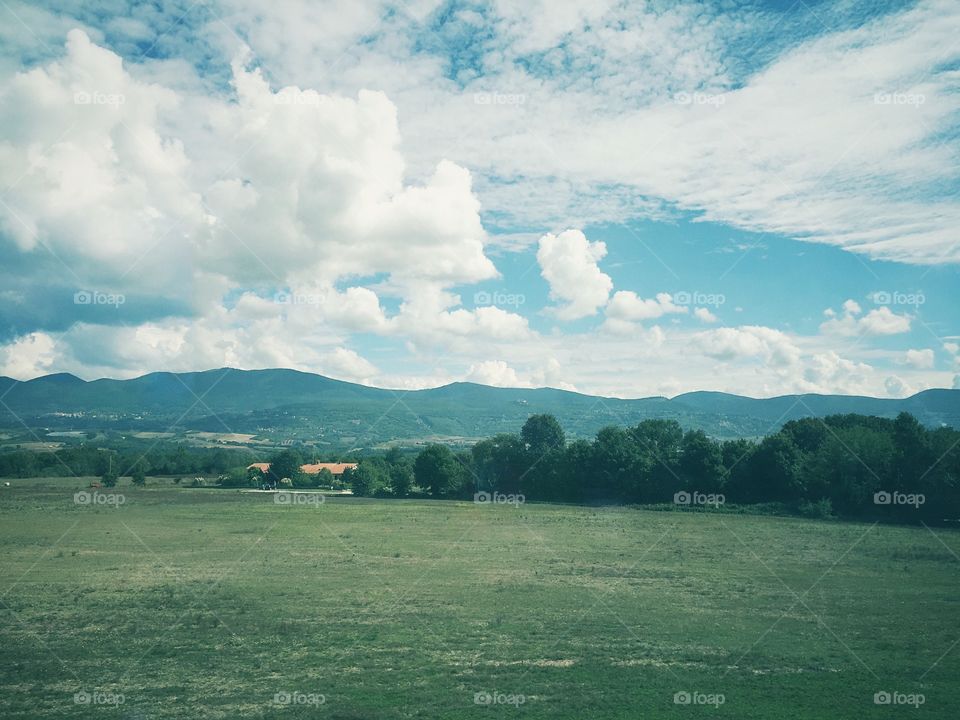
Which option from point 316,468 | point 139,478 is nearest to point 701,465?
point 316,468

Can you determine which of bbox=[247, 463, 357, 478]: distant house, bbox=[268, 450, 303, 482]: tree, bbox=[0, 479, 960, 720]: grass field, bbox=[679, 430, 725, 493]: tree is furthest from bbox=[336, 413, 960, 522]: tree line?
bbox=[0, 479, 960, 720]: grass field

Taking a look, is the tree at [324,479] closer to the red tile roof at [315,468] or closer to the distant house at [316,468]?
the distant house at [316,468]

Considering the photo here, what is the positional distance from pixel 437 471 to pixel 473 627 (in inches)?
2534

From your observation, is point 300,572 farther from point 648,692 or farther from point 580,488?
point 580,488

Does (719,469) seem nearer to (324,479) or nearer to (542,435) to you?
(542,435)

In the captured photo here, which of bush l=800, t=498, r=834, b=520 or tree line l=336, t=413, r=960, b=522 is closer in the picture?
tree line l=336, t=413, r=960, b=522

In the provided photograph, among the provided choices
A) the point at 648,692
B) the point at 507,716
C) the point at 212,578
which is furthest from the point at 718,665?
the point at 212,578

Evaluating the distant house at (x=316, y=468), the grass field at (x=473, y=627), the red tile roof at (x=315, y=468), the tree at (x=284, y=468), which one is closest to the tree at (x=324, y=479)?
the tree at (x=284, y=468)

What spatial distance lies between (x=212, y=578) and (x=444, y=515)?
33.3 meters

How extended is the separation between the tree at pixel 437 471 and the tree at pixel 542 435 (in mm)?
13560

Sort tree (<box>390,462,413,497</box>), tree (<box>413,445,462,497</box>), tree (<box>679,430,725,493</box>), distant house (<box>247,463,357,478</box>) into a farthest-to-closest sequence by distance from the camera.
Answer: distant house (<box>247,463,357,478</box>)
tree (<box>390,462,413,497</box>)
tree (<box>413,445,462,497</box>)
tree (<box>679,430,725,493</box>)

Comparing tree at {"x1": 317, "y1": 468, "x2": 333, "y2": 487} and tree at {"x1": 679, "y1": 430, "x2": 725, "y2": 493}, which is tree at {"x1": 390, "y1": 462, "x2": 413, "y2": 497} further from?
tree at {"x1": 679, "y1": 430, "x2": 725, "y2": 493}

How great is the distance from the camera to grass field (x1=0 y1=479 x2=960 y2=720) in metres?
13.8

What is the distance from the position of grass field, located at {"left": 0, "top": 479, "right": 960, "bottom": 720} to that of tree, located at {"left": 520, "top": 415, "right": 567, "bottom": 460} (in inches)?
2076
